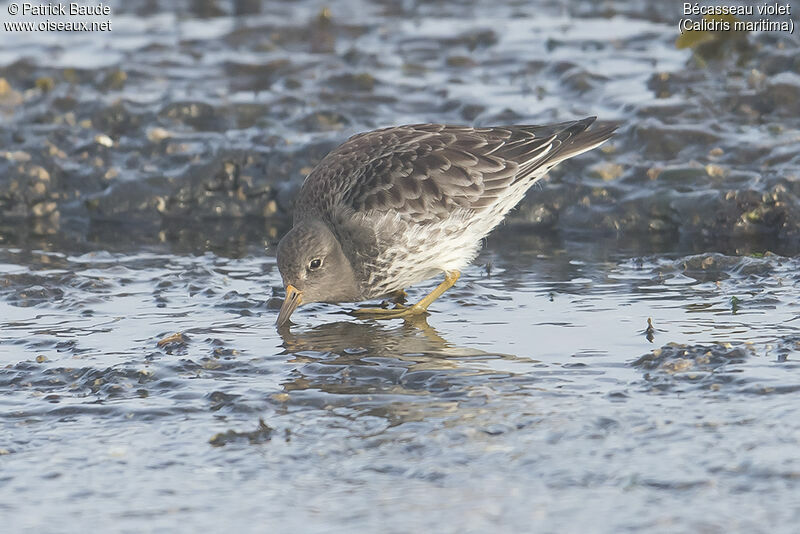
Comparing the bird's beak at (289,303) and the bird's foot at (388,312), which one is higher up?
the bird's beak at (289,303)

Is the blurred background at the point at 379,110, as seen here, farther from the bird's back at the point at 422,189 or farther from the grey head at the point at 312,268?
the grey head at the point at 312,268

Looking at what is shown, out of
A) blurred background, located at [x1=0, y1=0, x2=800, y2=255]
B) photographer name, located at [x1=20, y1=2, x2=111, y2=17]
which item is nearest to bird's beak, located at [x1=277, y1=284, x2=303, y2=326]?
blurred background, located at [x1=0, y1=0, x2=800, y2=255]

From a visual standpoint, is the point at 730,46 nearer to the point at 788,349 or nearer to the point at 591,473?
the point at 788,349

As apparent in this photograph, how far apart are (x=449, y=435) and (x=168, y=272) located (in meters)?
4.14

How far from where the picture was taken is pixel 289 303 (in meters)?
7.89

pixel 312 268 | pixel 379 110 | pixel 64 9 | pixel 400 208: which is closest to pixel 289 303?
pixel 312 268

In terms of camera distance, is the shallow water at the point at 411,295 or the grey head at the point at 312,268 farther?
the grey head at the point at 312,268

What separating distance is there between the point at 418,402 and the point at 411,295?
2746 mm

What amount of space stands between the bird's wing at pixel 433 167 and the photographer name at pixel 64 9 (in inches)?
362

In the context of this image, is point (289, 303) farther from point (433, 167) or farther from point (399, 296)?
point (433, 167)

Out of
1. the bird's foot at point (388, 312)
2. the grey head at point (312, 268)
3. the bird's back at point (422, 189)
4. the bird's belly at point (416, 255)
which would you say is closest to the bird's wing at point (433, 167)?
the bird's back at point (422, 189)

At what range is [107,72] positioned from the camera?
1372 cm

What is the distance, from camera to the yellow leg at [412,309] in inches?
323

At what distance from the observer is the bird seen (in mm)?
8062
